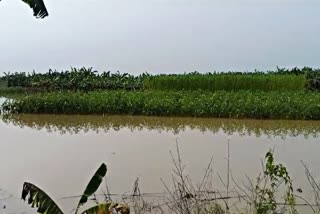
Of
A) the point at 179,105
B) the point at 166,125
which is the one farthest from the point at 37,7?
the point at 179,105

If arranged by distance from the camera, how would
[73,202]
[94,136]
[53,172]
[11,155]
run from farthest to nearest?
[94,136]
[11,155]
[53,172]
[73,202]

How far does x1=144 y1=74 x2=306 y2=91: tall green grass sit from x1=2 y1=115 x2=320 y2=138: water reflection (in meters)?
4.27

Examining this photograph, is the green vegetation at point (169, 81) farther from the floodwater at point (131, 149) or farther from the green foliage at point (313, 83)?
the floodwater at point (131, 149)

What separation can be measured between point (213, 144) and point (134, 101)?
455cm

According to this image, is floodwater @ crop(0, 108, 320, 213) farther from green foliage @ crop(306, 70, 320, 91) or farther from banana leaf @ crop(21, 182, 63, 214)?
green foliage @ crop(306, 70, 320, 91)

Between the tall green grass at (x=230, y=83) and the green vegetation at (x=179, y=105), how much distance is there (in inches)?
95.9

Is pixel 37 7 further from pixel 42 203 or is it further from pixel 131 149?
pixel 131 149

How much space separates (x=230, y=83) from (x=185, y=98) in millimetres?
3458

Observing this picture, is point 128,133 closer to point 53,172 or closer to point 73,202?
point 53,172

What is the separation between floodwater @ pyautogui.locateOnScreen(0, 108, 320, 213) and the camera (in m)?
6.20

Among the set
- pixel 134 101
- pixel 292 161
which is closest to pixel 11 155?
pixel 292 161

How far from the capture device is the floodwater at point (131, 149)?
6195 mm

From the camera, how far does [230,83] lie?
A: 16219 mm

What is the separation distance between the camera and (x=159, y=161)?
283 inches
